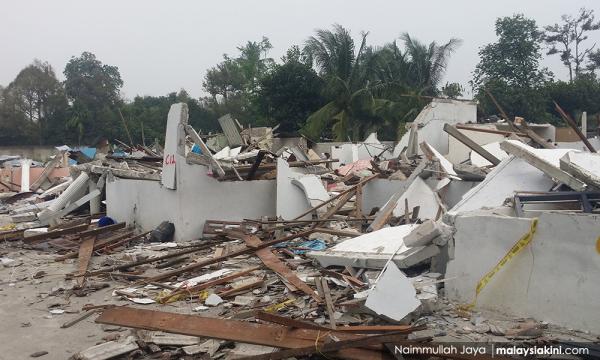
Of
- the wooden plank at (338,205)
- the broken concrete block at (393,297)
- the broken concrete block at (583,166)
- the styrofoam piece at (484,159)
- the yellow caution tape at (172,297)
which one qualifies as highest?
the styrofoam piece at (484,159)

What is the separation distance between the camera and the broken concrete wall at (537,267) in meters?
4.38

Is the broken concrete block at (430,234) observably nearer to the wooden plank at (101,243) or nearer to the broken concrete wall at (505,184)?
the broken concrete wall at (505,184)

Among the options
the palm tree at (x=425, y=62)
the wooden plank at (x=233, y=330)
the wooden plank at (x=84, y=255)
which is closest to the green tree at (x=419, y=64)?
the palm tree at (x=425, y=62)

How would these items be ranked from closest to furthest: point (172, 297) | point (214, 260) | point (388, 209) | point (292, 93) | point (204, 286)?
point (172, 297)
point (204, 286)
point (214, 260)
point (388, 209)
point (292, 93)

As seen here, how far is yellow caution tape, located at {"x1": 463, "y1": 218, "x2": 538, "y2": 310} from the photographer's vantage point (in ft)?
15.3

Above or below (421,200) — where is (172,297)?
below

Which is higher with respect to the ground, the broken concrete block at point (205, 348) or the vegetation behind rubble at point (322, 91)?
the vegetation behind rubble at point (322, 91)

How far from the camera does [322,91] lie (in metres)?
26.0

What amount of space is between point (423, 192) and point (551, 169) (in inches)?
145

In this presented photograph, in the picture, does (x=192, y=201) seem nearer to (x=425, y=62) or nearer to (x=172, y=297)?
(x=172, y=297)

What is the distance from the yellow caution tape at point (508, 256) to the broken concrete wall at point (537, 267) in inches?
1.3

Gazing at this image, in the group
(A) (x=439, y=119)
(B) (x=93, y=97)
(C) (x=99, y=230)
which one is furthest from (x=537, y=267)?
(B) (x=93, y=97)

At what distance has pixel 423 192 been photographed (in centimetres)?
923

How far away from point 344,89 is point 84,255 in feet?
60.8
